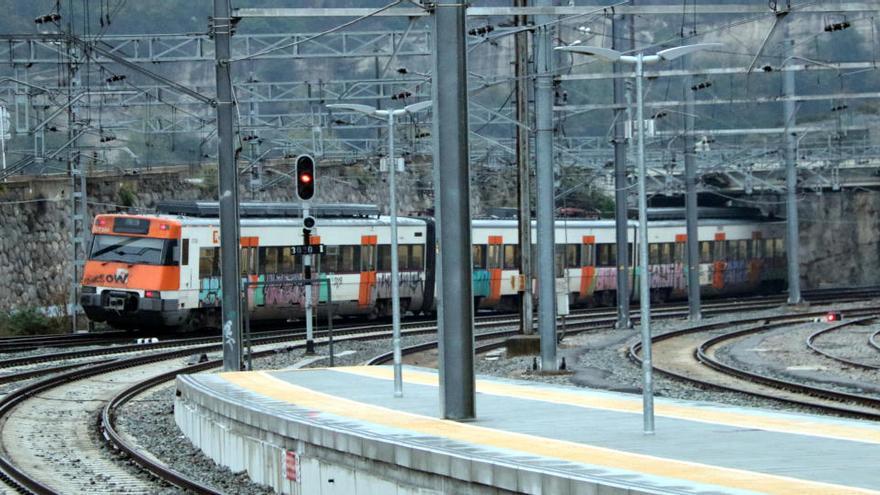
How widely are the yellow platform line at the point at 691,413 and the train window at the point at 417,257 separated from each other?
74.5ft

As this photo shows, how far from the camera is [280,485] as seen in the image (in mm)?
14688

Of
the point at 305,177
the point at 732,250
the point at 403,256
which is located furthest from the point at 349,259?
the point at 732,250

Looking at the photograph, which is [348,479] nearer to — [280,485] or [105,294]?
[280,485]

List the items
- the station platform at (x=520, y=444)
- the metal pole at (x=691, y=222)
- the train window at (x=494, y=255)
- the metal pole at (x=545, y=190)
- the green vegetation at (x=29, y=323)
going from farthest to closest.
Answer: the train window at (x=494, y=255), the metal pole at (x=691, y=222), the green vegetation at (x=29, y=323), the metal pole at (x=545, y=190), the station platform at (x=520, y=444)

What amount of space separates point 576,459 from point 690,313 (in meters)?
31.7

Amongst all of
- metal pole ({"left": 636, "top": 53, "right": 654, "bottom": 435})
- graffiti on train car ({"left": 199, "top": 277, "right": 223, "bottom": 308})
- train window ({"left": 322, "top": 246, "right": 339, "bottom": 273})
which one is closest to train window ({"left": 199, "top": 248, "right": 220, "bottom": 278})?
graffiti on train car ({"left": 199, "top": 277, "right": 223, "bottom": 308})

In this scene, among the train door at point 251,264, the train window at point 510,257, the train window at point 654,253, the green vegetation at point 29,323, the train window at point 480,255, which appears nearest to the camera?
the train door at point 251,264

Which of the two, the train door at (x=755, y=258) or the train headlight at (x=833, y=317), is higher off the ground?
the train door at (x=755, y=258)

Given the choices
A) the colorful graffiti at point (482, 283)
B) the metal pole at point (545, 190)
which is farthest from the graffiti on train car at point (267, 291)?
the metal pole at point (545, 190)

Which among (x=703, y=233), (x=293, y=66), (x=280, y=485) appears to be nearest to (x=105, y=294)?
(x=280, y=485)

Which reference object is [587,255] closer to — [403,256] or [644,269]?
[403,256]

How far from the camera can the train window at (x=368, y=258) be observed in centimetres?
4156

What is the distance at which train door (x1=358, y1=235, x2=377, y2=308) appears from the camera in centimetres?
4159

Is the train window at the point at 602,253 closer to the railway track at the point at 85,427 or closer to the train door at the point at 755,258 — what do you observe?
the train door at the point at 755,258
